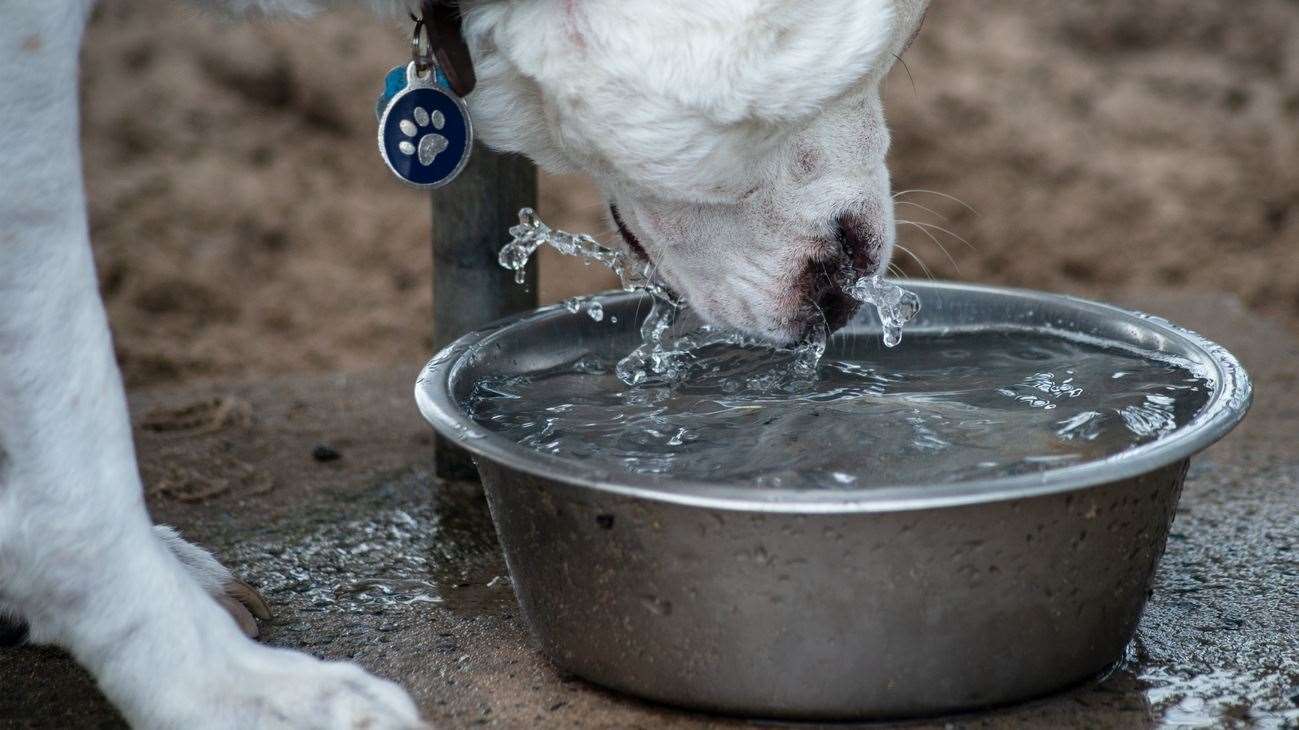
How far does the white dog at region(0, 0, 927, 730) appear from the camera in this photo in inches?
67.5

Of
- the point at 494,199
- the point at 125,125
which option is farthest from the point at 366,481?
the point at 125,125

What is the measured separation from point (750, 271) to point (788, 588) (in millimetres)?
503

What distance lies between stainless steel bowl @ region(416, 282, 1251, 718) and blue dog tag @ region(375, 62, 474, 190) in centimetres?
35

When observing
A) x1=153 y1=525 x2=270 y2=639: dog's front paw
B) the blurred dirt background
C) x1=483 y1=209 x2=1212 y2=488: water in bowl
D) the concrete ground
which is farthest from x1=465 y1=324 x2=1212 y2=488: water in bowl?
the blurred dirt background

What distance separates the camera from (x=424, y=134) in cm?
206

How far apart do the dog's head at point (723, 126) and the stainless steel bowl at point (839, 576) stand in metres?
0.38

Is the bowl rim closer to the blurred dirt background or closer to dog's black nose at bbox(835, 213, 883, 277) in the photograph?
dog's black nose at bbox(835, 213, 883, 277)

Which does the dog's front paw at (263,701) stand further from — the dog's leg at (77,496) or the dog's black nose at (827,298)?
the dog's black nose at (827,298)

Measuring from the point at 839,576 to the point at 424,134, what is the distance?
807mm

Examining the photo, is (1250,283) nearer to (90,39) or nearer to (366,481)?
(366,481)

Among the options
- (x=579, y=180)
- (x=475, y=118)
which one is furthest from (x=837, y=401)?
(x=579, y=180)

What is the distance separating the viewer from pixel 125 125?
5.21m

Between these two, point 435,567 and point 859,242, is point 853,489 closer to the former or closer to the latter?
point 859,242

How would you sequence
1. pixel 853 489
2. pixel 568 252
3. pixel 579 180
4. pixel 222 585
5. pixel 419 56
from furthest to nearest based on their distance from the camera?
pixel 579 180 → pixel 568 252 → pixel 222 585 → pixel 419 56 → pixel 853 489
